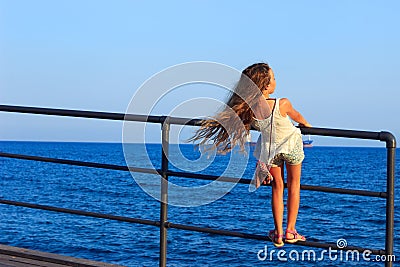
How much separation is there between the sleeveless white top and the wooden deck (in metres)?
1.12

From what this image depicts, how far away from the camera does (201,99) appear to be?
3695 mm

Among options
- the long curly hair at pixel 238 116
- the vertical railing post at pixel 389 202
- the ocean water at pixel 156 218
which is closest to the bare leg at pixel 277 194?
the long curly hair at pixel 238 116

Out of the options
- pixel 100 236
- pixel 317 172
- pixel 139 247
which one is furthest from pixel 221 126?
pixel 317 172

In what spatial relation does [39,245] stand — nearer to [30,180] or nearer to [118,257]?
[118,257]

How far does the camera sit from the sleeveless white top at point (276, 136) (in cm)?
382

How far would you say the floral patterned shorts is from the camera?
151 inches

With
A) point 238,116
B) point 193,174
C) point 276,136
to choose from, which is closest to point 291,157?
point 276,136

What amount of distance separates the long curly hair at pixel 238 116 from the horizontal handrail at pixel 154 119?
0.31 ft

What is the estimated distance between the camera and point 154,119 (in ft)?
12.9

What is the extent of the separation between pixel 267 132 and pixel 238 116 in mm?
174

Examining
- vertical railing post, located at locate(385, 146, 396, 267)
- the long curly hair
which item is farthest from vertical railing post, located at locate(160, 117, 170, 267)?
vertical railing post, located at locate(385, 146, 396, 267)

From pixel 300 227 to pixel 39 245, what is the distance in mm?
11665

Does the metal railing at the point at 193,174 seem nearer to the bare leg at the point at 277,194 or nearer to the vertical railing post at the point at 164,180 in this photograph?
the vertical railing post at the point at 164,180

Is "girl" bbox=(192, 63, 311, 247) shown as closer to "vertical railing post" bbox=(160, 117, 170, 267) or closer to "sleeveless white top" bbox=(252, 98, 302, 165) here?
"sleeveless white top" bbox=(252, 98, 302, 165)
